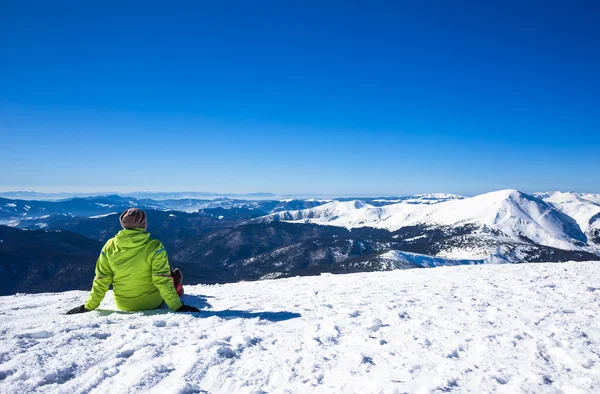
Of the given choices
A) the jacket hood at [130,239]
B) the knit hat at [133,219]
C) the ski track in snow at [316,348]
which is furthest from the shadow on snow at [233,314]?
the knit hat at [133,219]

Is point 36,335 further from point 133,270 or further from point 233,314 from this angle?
point 233,314

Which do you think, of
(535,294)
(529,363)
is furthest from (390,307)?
(535,294)

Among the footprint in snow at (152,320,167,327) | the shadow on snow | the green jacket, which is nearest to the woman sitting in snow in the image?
the green jacket

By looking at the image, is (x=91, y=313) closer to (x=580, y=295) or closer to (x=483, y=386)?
(x=483, y=386)

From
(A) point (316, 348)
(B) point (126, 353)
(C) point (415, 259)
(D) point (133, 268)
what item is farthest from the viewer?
(C) point (415, 259)

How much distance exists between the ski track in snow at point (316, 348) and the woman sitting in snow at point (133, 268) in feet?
1.48

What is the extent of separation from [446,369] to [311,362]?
7.33ft

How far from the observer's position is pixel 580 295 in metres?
10.6

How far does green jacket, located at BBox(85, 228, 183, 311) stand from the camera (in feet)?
24.5

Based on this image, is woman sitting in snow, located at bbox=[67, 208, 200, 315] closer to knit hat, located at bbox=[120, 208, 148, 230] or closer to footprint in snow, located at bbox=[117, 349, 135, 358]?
knit hat, located at bbox=[120, 208, 148, 230]

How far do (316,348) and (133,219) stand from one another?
16.7 feet

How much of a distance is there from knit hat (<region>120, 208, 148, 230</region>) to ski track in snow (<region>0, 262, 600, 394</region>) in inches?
86.1

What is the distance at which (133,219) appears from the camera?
7520 millimetres

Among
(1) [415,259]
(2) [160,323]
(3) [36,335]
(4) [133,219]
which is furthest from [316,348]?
(1) [415,259]
